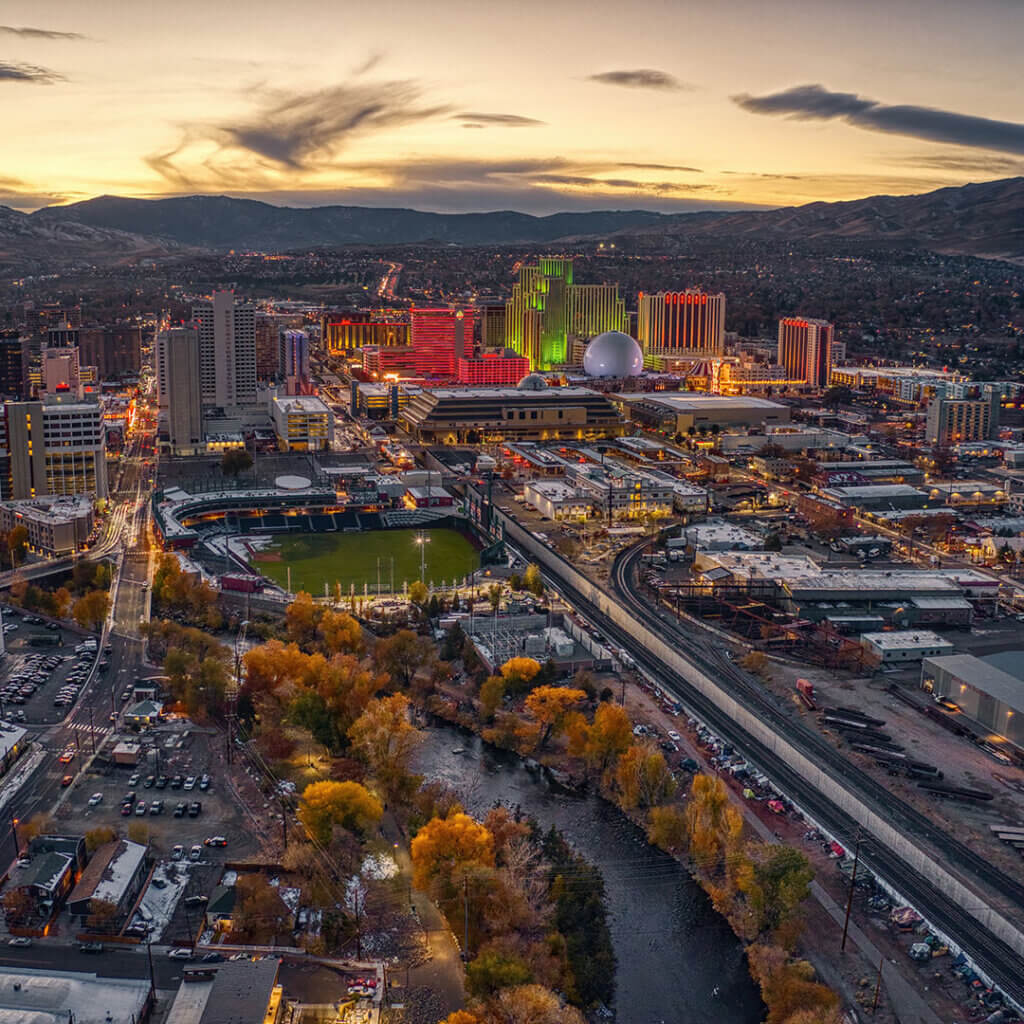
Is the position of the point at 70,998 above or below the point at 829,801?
below

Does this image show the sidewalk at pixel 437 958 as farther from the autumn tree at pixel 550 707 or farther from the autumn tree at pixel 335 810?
the autumn tree at pixel 550 707

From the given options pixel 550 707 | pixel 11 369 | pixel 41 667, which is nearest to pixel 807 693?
pixel 550 707

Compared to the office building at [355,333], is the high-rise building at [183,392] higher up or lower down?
lower down

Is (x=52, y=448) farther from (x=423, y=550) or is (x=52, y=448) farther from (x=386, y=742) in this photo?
(x=386, y=742)

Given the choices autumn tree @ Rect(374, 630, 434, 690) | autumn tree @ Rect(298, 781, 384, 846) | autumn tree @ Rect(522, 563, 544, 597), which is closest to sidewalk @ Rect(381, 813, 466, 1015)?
autumn tree @ Rect(298, 781, 384, 846)

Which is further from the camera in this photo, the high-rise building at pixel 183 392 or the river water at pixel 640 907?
the high-rise building at pixel 183 392

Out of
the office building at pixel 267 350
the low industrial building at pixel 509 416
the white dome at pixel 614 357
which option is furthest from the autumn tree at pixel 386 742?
the office building at pixel 267 350

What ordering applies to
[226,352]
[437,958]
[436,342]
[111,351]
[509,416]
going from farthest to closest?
[111,351]
[436,342]
[226,352]
[509,416]
[437,958]
